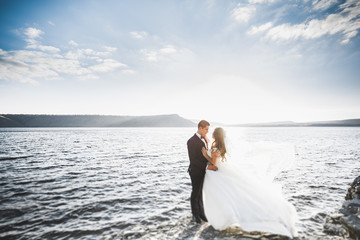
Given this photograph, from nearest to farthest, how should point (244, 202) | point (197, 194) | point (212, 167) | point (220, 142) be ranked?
point (244, 202) → point (220, 142) → point (212, 167) → point (197, 194)

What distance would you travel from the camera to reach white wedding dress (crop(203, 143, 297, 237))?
4.96 m

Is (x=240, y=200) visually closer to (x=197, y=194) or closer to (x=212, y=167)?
(x=212, y=167)

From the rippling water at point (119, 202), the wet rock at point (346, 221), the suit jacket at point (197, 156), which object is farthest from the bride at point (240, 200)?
the wet rock at point (346, 221)

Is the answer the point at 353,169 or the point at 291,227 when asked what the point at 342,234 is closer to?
the point at 291,227

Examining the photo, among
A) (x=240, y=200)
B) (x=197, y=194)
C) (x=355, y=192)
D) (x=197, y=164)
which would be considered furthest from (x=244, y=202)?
(x=355, y=192)

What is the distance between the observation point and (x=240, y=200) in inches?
204

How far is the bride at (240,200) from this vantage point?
16.3 ft

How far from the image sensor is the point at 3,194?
9.16 metres

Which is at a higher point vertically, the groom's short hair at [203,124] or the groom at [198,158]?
the groom's short hair at [203,124]

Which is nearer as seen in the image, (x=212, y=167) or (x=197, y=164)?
(x=212, y=167)

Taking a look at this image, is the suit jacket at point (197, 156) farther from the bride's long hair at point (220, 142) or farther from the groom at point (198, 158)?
the bride's long hair at point (220, 142)

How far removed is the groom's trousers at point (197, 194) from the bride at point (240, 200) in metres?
0.26

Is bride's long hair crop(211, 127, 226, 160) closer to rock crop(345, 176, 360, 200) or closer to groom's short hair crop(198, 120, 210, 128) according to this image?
groom's short hair crop(198, 120, 210, 128)

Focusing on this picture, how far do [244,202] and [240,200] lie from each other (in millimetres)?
111
